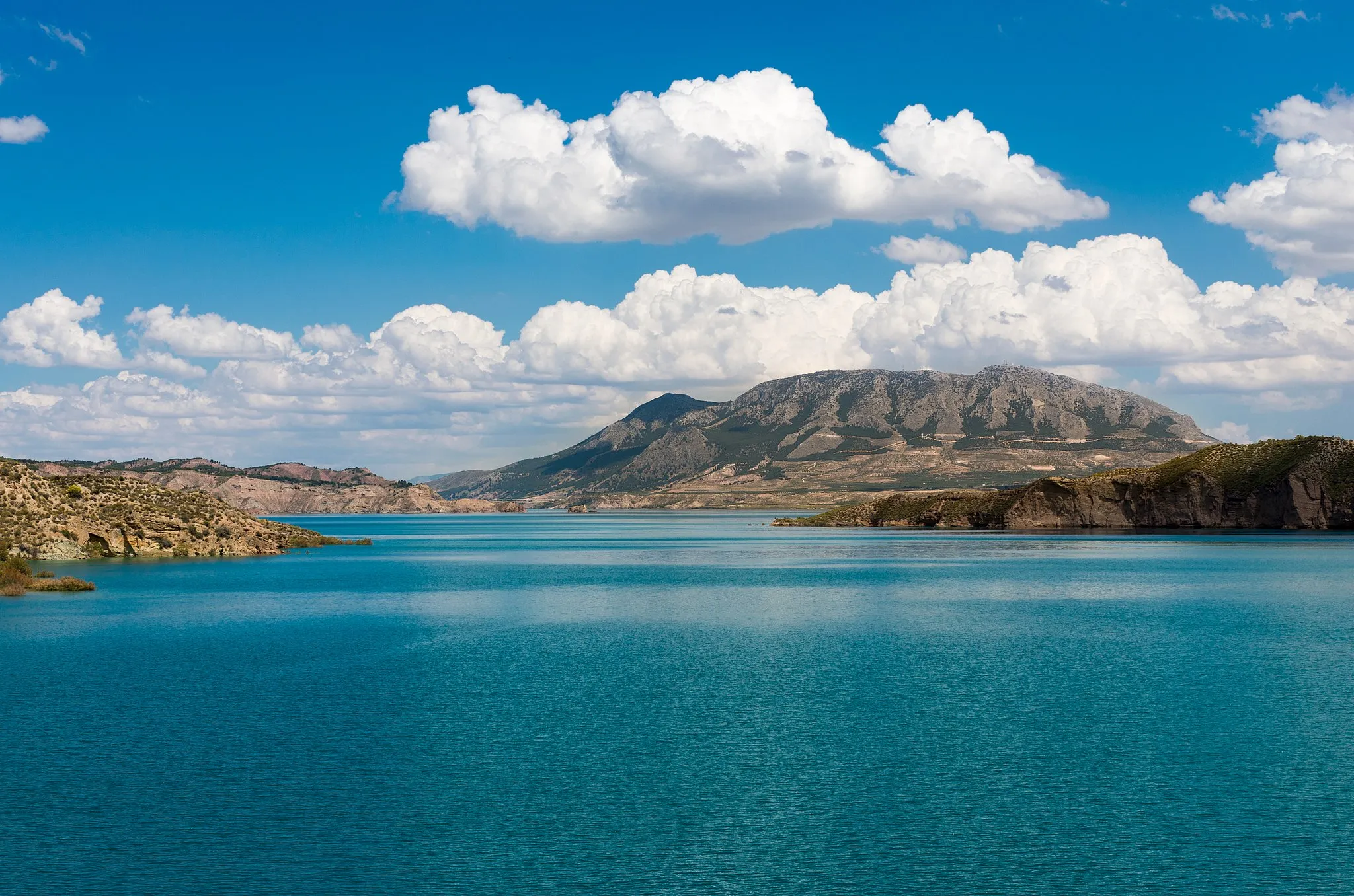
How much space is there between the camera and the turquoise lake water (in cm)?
2314

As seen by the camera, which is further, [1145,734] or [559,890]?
[1145,734]

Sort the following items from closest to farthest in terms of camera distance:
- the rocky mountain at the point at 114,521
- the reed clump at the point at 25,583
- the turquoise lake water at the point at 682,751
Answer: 1. the turquoise lake water at the point at 682,751
2. the reed clump at the point at 25,583
3. the rocky mountain at the point at 114,521

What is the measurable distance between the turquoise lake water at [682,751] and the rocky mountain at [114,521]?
47.2 metres

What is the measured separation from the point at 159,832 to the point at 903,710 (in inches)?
944

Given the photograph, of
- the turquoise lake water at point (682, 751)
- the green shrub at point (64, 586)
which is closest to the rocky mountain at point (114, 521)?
the green shrub at point (64, 586)

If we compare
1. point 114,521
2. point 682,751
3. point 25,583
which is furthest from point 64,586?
point 682,751

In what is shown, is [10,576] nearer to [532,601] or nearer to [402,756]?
[532,601]

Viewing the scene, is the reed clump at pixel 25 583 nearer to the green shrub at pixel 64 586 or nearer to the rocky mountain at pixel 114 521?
the green shrub at pixel 64 586

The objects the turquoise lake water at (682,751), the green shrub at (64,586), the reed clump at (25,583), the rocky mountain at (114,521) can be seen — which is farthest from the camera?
the rocky mountain at (114,521)

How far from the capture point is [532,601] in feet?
281

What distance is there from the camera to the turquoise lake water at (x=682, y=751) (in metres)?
23.1

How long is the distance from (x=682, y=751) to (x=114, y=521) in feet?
380

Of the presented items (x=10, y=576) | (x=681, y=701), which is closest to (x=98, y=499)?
(x=10, y=576)

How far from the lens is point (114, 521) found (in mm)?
128750
